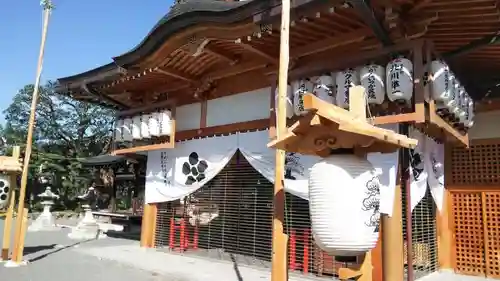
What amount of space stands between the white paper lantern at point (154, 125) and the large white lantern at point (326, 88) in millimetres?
4225

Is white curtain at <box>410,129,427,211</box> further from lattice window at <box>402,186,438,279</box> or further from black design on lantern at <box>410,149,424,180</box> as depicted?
lattice window at <box>402,186,438,279</box>

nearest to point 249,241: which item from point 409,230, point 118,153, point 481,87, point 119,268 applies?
point 119,268

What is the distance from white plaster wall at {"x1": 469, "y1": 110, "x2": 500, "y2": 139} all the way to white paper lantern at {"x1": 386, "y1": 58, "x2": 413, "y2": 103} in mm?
3004

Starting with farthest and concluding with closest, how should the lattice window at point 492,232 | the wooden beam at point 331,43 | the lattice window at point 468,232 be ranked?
the lattice window at point 468,232, the lattice window at point 492,232, the wooden beam at point 331,43

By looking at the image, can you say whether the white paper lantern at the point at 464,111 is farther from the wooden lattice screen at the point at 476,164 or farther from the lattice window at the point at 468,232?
the lattice window at the point at 468,232

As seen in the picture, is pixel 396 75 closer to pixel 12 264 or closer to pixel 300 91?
pixel 300 91

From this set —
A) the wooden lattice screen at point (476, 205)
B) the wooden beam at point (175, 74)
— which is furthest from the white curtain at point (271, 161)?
the wooden lattice screen at point (476, 205)

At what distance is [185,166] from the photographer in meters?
8.55

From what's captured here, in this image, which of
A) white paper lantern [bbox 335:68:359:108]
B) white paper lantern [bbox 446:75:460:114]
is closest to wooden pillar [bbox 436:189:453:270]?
white paper lantern [bbox 446:75:460:114]

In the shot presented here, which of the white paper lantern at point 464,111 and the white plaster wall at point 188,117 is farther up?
the white plaster wall at point 188,117

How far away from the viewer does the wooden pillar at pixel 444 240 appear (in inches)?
283

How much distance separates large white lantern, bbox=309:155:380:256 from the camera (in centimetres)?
301

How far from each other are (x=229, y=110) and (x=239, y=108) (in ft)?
0.90

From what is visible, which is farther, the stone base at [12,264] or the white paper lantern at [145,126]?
the white paper lantern at [145,126]
